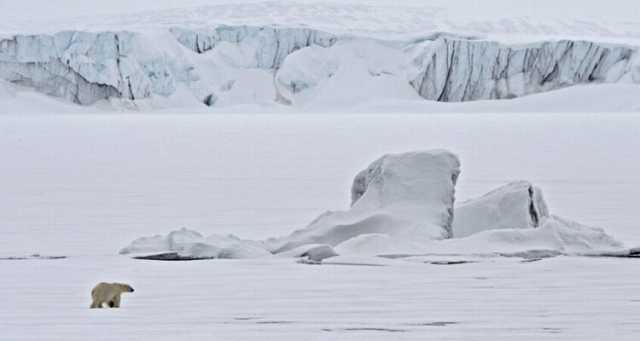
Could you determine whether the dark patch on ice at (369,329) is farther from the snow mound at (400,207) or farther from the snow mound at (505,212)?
the snow mound at (505,212)

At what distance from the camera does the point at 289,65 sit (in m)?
62.8

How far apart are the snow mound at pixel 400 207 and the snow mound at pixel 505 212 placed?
0.99 feet

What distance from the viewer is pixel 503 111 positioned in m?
61.0

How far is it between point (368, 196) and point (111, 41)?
48.7m

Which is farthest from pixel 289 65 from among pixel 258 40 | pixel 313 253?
pixel 313 253

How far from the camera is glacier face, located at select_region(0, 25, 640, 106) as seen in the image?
56.2 metres

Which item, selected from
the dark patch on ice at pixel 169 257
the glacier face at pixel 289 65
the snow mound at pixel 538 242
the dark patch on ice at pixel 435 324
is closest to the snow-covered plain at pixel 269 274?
the dark patch on ice at pixel 435 324

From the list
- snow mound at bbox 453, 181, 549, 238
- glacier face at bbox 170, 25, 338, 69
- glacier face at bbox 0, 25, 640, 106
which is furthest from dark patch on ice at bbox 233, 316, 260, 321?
glacier face at bbox 170, 25, 338, 69

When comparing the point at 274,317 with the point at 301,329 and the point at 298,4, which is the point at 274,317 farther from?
the point at 298,4

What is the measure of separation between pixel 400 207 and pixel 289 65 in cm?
5497

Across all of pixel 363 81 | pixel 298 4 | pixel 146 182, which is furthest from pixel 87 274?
pixel 298 4

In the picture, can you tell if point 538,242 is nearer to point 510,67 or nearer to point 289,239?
point 289,239

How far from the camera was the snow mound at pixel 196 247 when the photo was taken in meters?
7.36

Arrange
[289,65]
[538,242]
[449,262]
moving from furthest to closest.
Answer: [289,65] → [538,242] → [449,262]
